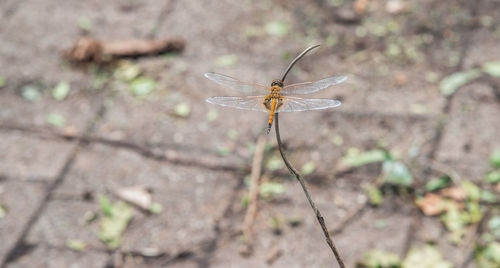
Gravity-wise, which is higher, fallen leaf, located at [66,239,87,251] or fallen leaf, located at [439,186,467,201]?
fallen leaf, located at [439,186,467,201]

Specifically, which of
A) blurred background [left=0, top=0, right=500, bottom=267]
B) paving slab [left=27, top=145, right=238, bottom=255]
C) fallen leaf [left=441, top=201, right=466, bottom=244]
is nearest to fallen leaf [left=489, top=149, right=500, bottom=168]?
blurred background [left=0, top=0, right=500, bottom=267]

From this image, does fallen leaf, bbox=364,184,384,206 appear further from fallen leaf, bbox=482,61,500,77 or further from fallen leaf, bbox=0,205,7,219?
fallen leaf, bbox=0,205,7,219

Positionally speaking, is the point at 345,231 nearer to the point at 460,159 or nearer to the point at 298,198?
the point at 298,198

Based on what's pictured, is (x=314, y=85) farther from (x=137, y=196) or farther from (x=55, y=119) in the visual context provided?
(x=55, y=119)

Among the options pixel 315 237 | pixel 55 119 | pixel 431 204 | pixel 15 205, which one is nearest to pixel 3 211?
pixel 15 205

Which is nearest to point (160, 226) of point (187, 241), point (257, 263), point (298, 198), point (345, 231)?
point (187, 241)

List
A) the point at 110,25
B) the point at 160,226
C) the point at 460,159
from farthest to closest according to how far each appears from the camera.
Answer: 1. the point at 110,25
2. the point at 460,159
3. the point at 160,226
